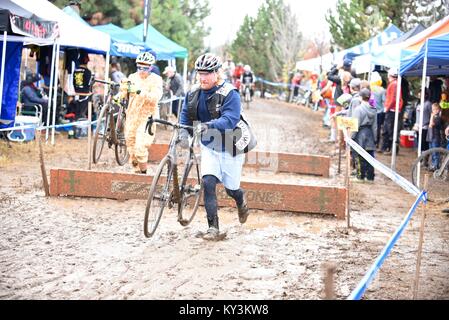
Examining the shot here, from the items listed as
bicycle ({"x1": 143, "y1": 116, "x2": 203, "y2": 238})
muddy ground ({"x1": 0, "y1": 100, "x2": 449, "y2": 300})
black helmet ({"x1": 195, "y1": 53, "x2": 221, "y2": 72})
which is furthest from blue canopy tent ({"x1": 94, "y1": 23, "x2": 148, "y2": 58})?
black helmet ({"x1": 195, "y1": 53, "x2": 221, "y2": 72})

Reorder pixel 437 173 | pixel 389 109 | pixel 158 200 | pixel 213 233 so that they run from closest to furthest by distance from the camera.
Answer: pixel 158 200
pixel 213 233
pixel 437 173
pixel 389 109

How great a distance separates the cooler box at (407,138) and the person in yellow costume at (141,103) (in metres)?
9.63

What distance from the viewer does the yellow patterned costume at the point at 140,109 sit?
33.1 feet

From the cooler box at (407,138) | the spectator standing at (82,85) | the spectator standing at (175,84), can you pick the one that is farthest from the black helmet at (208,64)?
the cooler box at (407,138)

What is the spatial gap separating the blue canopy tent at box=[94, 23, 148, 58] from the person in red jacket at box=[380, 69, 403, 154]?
21.3 ft

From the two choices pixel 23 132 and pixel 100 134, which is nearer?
pixel 100 134

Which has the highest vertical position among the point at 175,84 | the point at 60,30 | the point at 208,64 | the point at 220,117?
the point at 60,30

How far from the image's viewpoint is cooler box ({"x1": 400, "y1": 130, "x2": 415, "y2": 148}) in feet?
59.3

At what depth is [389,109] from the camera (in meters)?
16.2

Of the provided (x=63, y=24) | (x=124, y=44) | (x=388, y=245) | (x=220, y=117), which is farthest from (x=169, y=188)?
(x=124, y=44)

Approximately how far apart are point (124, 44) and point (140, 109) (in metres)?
7.72

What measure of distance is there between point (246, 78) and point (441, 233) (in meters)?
22.6

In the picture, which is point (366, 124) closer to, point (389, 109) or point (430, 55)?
point (430, 55)
